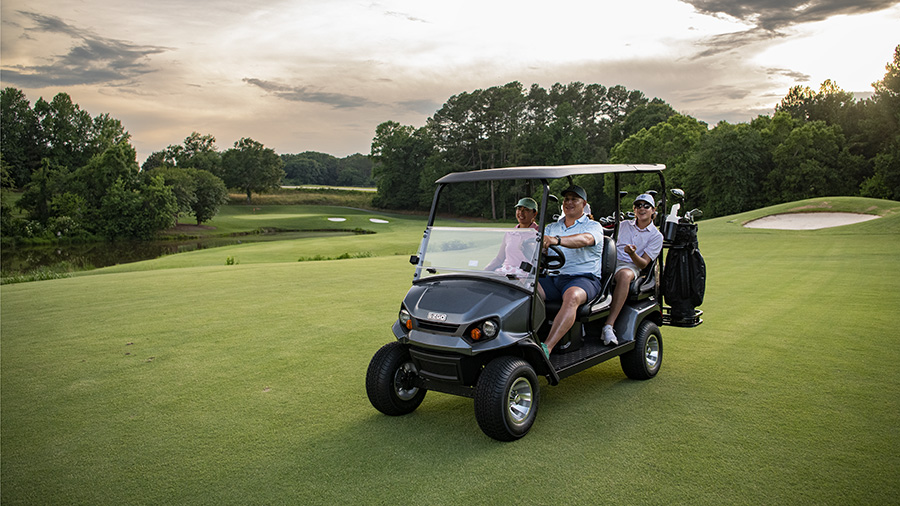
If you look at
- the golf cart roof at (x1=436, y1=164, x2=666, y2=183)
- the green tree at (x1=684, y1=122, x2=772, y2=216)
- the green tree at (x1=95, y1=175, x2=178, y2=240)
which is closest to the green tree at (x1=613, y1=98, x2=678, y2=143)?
the green tree at (x1=684, y1=122, x2=772, y2=216)

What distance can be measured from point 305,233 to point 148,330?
43.1 meters

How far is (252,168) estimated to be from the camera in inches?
3159

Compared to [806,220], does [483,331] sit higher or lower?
higher

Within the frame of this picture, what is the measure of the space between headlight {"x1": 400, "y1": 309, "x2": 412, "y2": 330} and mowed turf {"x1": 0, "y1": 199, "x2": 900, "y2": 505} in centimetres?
83

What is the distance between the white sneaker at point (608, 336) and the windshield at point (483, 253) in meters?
1.19

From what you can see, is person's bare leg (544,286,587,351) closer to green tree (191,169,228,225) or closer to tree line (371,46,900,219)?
tree line (371,46,900,219)

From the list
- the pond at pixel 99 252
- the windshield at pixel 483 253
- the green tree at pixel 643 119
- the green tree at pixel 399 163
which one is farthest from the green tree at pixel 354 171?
the windshield at pixel 483 253

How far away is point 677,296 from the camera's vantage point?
20.0ft

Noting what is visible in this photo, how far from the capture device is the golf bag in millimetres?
5969

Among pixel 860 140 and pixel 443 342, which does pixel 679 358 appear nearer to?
pixel 443 342

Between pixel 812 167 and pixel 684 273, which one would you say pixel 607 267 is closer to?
pixel 684 273

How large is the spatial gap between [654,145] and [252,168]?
177ft

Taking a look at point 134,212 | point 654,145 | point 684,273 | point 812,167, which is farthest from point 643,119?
point 684,273

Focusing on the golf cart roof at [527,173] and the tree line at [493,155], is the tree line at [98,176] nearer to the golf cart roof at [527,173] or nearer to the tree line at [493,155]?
the tree line at [493,155]
